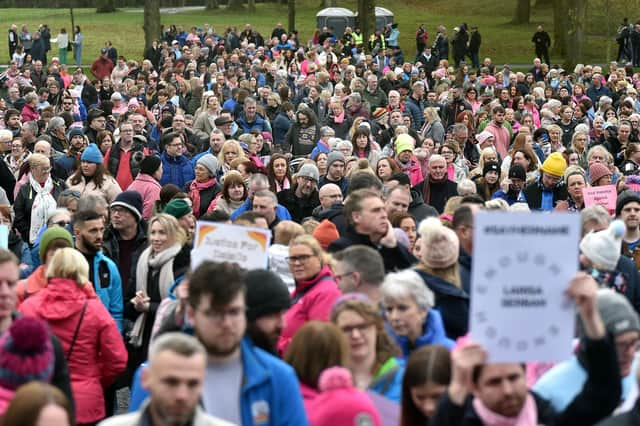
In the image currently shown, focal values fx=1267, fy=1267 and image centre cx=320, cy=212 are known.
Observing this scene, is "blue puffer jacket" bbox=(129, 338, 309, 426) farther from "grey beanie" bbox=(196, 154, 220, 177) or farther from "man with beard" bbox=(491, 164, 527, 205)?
"man with beard" bbox=(491, 164, 527, 205)

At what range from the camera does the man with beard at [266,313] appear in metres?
5.71

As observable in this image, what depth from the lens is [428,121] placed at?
66.1 ft

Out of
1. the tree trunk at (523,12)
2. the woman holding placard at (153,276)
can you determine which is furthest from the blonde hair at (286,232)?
the tree trunk at (523,12)

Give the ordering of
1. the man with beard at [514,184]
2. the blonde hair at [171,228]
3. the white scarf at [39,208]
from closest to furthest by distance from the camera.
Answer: the blonde hair at [171,228] → the white scarf at [39,208] → the man with beard at [514,184]

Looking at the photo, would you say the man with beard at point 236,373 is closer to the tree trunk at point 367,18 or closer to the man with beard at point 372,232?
the man with beard at point 372,232

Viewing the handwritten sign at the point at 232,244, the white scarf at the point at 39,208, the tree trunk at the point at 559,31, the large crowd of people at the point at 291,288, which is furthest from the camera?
the tree trunk at the point at 559,31

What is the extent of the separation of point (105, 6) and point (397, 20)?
19543 millimetres

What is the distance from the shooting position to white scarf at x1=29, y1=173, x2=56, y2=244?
41.4 ft

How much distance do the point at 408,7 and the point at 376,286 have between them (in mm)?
63746

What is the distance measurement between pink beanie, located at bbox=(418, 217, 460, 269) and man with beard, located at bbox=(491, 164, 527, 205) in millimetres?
6138

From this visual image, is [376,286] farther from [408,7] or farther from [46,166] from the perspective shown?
[408,7]

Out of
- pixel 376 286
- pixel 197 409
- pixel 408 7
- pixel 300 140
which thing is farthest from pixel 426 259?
pixel 408 7

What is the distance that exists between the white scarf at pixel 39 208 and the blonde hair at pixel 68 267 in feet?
16.5

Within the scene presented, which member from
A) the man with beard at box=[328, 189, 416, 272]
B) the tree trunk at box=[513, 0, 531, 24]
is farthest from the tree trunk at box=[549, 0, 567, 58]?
the man with beard at box=[328, 189, 416, 272]
